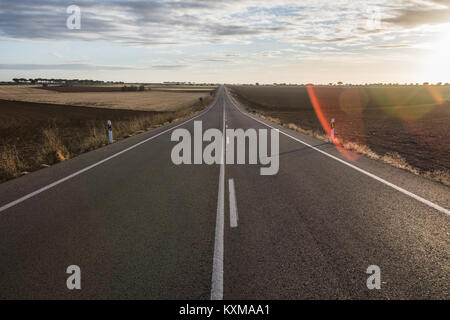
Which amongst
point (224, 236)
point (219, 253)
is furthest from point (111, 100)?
point (219, 253)

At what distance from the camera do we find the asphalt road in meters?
3.53

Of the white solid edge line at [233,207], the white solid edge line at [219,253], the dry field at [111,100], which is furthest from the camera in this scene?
the dry field at [111,100]

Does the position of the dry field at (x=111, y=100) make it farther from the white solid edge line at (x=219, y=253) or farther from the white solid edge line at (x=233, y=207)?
the white solid edge line at (x=219, y=253)

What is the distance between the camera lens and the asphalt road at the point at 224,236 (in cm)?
Result: 353

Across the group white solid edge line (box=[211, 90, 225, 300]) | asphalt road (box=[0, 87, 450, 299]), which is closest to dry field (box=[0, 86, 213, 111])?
asphalt road (box=[0, 87, 450, 299])

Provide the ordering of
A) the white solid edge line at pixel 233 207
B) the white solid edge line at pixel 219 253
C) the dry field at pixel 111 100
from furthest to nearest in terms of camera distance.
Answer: the dry field at pixel 111 100 → the white solid edge line at pixel 233 207 → the white solid edge line at pixel 219 253

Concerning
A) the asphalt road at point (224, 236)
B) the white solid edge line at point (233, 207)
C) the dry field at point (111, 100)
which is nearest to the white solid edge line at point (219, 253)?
the asphalt road at point (224, 236)

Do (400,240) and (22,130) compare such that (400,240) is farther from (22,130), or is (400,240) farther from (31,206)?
(22,130)

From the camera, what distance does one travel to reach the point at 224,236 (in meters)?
4.80

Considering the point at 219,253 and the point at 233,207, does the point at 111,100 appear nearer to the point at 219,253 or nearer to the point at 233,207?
the point at 233,207

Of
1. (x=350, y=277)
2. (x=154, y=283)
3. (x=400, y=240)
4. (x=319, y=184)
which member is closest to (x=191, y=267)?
(x=154, y=283)

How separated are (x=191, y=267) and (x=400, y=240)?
2.98 m

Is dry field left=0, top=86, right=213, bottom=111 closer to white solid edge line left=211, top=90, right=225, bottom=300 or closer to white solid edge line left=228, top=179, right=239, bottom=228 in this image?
white solid edge line left=228, top=179, right=239, bottom=228

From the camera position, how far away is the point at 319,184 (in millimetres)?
7633
